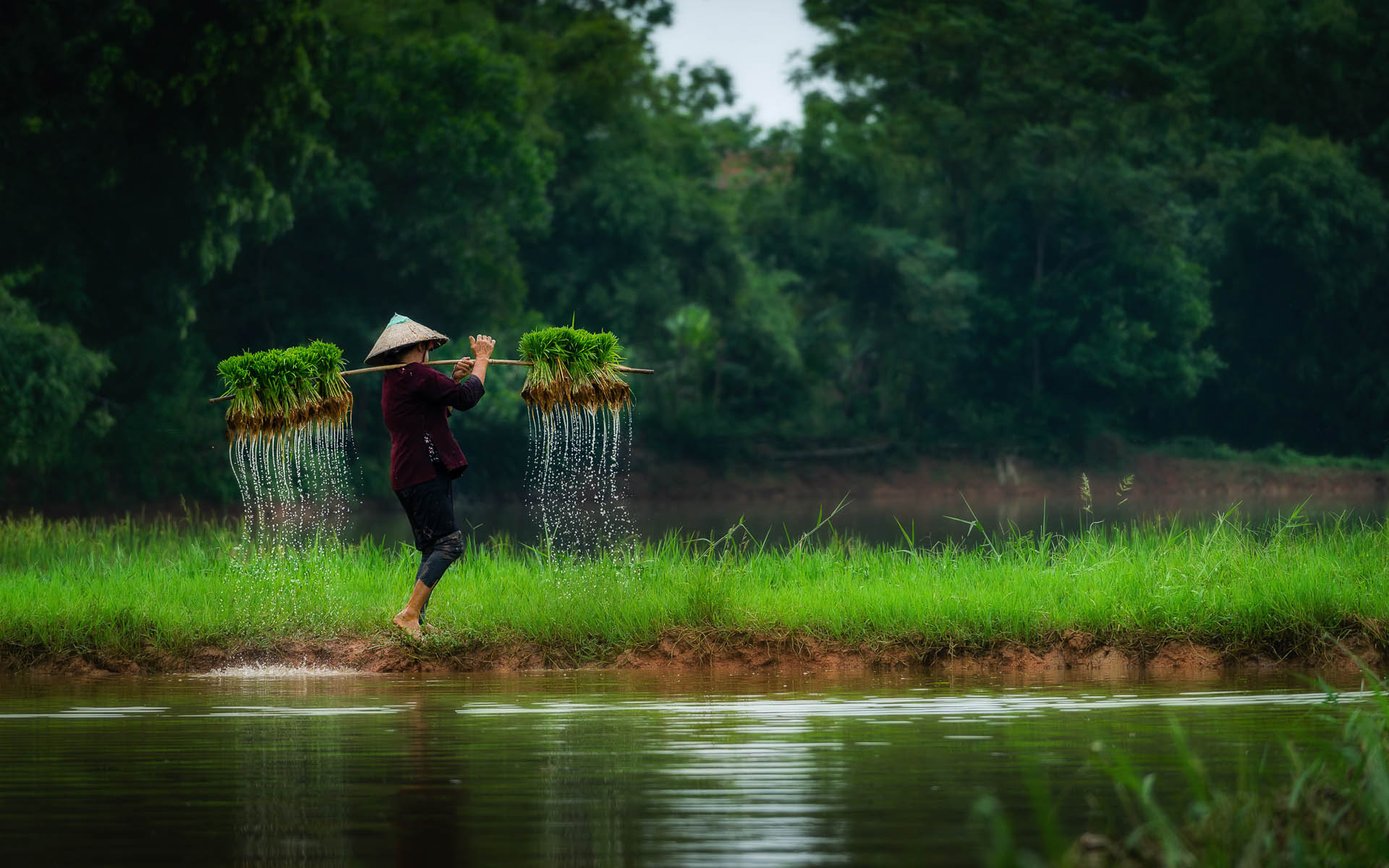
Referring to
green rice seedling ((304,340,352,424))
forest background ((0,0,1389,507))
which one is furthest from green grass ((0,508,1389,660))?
forest background ((0,0,1389,507))

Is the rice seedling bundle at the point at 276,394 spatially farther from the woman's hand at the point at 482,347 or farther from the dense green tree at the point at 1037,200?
the dense green tree at the point at 1037,200

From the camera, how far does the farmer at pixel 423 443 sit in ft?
35.4

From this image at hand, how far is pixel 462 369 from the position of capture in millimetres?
11094

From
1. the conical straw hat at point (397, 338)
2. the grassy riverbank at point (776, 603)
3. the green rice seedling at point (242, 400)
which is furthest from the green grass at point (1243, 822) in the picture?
the green rice seedling at point (242, 400)

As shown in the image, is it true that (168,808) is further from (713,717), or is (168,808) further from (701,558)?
(701,558)

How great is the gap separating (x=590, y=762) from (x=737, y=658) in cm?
383

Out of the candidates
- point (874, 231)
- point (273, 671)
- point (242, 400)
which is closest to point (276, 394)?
point (242, 400)

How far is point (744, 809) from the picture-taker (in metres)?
5.92

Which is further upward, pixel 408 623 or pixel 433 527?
pixel 433 527

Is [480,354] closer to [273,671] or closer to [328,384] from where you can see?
[328,384]

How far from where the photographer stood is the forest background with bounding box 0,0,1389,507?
40.1m

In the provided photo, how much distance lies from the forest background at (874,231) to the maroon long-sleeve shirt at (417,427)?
2580 centimetres

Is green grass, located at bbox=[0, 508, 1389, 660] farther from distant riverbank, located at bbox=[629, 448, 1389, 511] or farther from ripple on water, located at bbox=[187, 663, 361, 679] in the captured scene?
distant riverbank, located at bbox=[629, 448, 1389, 511]

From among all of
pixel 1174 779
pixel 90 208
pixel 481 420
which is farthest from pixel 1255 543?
pixel 481 420
